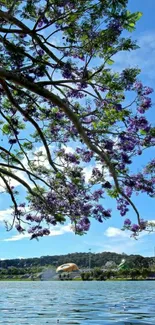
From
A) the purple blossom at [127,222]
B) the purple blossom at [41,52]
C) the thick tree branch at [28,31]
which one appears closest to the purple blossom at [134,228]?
the purple blossom at [127,222]

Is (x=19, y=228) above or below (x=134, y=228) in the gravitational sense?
above

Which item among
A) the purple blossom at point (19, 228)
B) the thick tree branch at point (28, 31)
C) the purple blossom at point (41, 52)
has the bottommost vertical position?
the purple blossom at point (19, 228)

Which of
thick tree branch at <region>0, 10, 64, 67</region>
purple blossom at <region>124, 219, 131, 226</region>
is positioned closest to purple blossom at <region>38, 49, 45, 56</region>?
thick tree branch at <region>0, 10, 64, 67</region>

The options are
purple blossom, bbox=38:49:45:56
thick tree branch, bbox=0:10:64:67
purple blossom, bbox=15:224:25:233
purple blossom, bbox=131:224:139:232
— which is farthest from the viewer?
purple blossom, bbox=15:224:25:233

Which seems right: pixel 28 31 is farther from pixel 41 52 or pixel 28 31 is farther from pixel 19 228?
pixel 19 228

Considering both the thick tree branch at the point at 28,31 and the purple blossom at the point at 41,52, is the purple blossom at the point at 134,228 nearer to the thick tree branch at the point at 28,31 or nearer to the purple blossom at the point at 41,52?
the thick tree branch at the point at 28,31

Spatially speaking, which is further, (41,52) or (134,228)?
(134,228)

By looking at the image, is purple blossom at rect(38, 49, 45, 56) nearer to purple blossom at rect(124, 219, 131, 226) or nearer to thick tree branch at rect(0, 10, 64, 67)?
thick tree branch at rect(0, 10, 64, 67)

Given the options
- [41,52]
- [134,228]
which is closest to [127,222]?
[134,228]

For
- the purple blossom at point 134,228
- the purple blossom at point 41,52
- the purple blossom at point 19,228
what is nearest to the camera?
the purple blossom at point 41,52

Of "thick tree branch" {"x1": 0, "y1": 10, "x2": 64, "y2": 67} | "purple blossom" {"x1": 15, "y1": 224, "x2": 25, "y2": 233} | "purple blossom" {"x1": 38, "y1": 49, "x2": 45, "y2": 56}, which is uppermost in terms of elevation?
"purple blossom" {"x1": 38, "y1": 49, "x2": 45, "y2": 56}

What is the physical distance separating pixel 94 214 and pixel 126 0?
216 inches

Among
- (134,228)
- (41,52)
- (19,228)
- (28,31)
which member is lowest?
(134,228)

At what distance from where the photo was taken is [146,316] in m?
15.3
